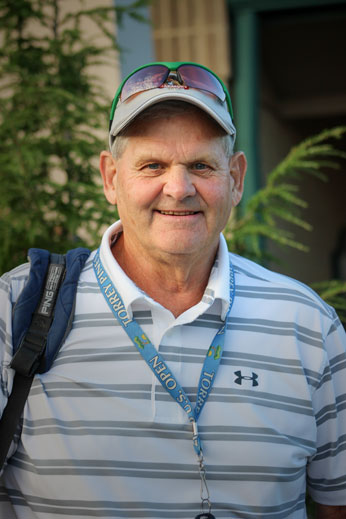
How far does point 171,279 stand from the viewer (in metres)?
1.78

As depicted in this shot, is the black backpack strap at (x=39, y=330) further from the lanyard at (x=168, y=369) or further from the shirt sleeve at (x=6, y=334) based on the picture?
the lanyard at (x=168, y=369)

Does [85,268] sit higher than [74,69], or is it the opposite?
[74,69]

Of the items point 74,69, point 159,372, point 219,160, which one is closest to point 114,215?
point 74,69

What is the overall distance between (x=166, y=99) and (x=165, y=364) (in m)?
0.74

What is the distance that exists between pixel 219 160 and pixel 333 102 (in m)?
5.28

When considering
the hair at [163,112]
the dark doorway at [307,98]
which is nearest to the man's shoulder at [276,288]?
the hair at [163,112]

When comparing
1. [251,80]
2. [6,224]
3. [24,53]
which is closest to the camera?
[6,224]

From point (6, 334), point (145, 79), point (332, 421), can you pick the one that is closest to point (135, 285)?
point (6, 334)

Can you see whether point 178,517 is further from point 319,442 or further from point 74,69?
point 74,69

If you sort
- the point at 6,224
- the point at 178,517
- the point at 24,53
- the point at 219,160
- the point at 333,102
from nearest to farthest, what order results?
A: 1. the point at 178,517
2. the point at 219,160
3. the point at 6,224
4. the point at 24,53
5. the point at 333,102

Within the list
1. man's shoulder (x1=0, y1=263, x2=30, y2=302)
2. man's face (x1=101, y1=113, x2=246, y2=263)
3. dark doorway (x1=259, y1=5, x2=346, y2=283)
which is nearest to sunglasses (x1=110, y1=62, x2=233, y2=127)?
man's face (x1=101, y1=113, x2=246, y2=263)

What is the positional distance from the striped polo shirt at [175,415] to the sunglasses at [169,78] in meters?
0.53

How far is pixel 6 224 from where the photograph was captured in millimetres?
2746

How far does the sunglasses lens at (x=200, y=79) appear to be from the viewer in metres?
1.68
